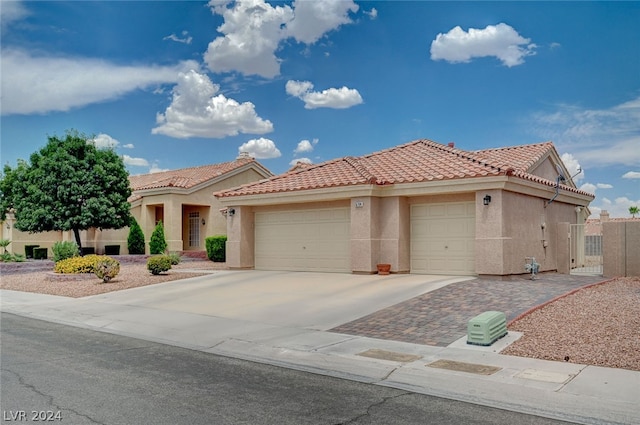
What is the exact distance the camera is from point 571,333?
32.5ft

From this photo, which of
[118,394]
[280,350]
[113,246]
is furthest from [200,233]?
[118,394]

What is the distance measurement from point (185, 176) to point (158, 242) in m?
6.74

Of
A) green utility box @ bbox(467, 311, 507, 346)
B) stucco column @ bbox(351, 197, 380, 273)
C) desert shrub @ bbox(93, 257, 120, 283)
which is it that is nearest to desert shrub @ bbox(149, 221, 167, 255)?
desert shrub @ bbox(93, 257, 120, 283)

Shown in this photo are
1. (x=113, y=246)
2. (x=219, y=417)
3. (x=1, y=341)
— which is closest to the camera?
(x=219, y=417)

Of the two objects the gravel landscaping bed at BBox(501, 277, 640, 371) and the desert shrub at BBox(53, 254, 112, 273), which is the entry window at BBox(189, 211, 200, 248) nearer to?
the desert shrub at BBox(53, 254, 112, 273)

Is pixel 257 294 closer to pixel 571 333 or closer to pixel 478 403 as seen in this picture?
pixel 571 333

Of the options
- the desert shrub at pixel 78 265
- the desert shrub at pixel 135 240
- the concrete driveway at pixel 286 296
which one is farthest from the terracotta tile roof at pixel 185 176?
the concrete driveway at pixel 286 296

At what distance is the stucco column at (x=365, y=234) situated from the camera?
18562 mm

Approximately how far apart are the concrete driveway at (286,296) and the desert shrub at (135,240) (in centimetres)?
1388

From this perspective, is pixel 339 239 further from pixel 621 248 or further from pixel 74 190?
pixel 74 190

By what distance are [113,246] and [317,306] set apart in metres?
22.6

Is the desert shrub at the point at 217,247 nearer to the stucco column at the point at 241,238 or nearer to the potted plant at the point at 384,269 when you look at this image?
the stucco column at the point at 241,238

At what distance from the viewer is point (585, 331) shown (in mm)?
10000

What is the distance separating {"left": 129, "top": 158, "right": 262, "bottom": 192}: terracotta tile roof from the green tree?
2457 mm
